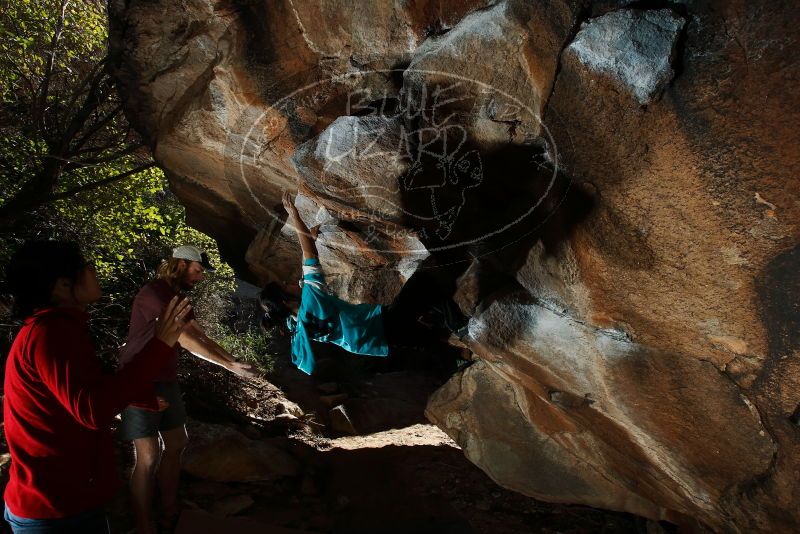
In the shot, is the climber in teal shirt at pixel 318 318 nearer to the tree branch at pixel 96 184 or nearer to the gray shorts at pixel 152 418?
the gray shorts at pixel 152 418

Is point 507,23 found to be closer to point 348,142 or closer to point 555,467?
point 348,142

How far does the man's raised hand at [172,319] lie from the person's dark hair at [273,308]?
8.19ft

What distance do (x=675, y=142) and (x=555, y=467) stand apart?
3.67 m

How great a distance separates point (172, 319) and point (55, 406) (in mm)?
499

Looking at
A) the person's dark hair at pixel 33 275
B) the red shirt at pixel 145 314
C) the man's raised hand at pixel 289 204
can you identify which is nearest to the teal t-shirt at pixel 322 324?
the man's raised hand at pixel 289 204

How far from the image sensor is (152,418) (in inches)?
116

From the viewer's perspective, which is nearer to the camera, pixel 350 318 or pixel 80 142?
pixel 350 318

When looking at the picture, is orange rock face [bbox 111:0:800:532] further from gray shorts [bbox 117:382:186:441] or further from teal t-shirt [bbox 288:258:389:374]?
gray shorts [bbox 117:382:186:441]

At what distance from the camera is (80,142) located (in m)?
6.99

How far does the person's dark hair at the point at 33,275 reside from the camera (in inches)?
69.1

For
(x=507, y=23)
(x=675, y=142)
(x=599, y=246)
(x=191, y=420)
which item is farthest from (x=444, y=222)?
(x=191, y=420)

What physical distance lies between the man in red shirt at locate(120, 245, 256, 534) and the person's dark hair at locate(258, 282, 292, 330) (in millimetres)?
1210

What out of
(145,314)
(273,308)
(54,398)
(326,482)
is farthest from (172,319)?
(326,482)

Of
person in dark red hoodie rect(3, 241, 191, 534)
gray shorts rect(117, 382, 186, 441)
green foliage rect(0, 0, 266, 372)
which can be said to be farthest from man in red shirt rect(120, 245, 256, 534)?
green foliage rect(0, 0, 266, 372)
